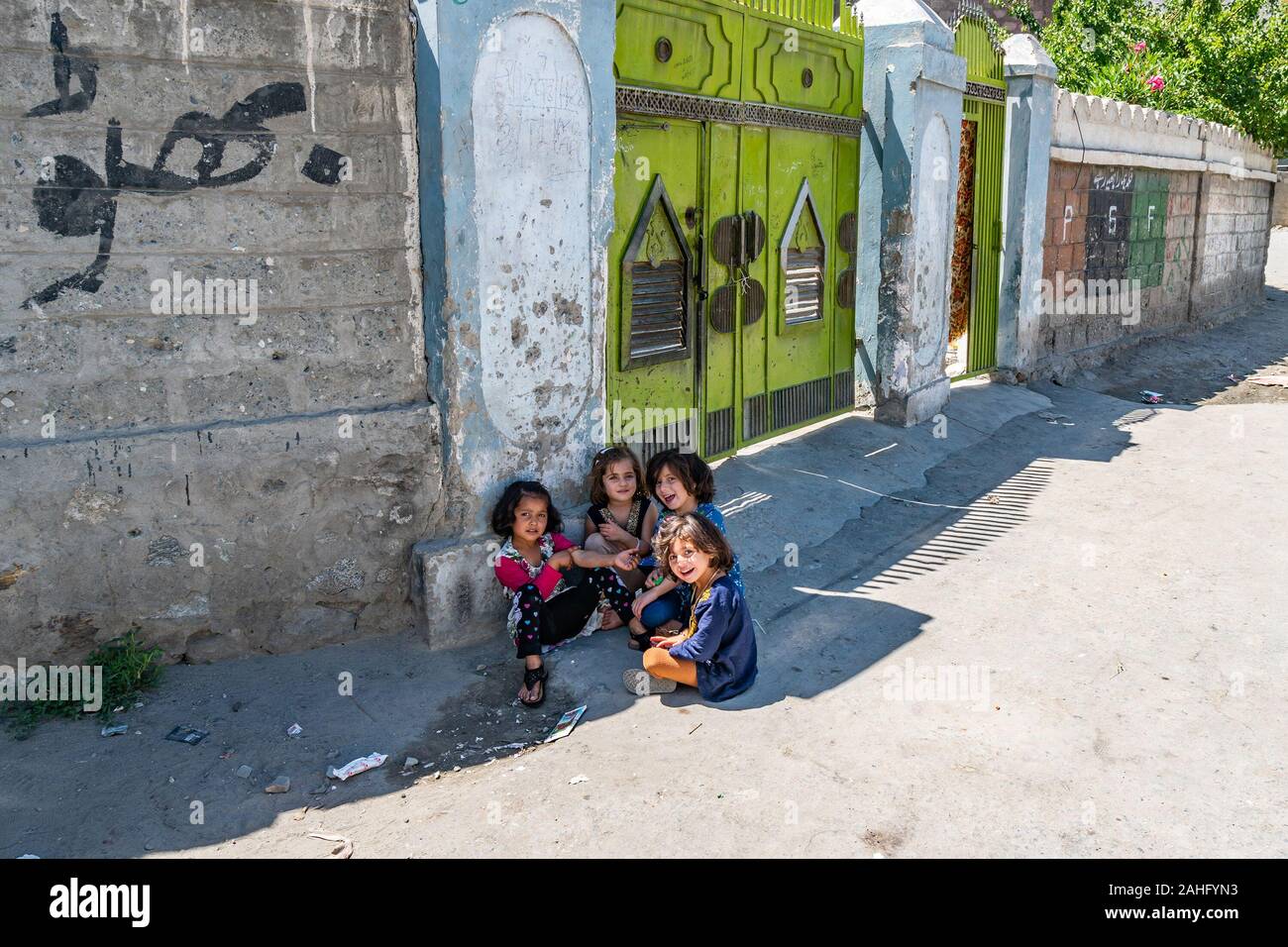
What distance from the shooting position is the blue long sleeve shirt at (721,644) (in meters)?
4.05

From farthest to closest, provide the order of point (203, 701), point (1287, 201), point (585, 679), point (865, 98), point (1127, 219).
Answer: point (1287, 201) < point (1127, 219) < point (865, 98) < point (585, 679) < point (203, 701)

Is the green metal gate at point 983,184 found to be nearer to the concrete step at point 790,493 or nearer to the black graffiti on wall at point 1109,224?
the concrete step at point 790,493

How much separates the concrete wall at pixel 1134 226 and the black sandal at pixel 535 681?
7537 mm

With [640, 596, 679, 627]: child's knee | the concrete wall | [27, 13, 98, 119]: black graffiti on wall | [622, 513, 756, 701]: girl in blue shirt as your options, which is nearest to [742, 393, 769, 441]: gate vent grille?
[640, 596, 679, 627]: child's knee

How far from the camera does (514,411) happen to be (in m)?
4.70

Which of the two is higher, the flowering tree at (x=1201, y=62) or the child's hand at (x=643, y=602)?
the flowering tree at (x=1201, y=62)

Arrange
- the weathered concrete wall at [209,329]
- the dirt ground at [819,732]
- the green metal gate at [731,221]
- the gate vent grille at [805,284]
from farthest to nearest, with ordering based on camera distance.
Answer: the gate vent grille at [805,284] → the green metal gate at [731,221] → the weathered concrete wall at [209,329] → the dirt ground at [819,732]

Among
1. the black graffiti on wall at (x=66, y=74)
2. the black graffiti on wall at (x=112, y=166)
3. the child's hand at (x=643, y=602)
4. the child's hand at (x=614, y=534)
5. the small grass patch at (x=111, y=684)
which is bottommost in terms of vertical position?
the small grass patch at (x=111, y=684)

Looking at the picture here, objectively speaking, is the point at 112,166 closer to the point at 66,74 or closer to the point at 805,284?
the point at 66,74

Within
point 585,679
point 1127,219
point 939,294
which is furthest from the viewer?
point 1127,219

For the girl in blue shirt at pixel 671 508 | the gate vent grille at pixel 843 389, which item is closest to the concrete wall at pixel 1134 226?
the gate vent grille at pixel 843 389

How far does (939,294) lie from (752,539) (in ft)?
12.0
